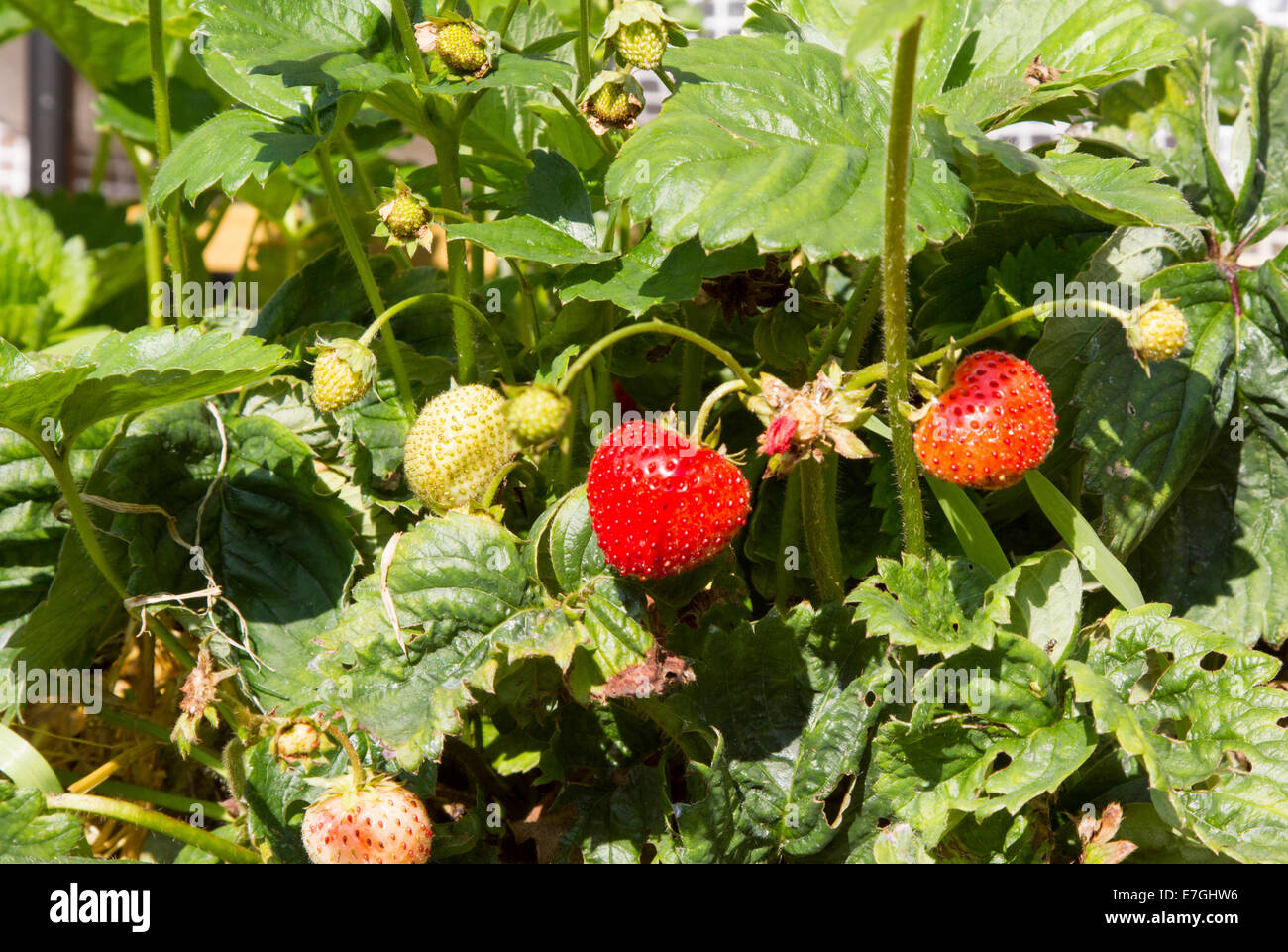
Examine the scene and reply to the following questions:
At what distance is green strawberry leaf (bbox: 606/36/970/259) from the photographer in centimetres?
70

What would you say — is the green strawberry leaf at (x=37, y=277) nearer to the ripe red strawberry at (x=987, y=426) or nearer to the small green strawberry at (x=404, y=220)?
the small green strawberry at (x=404, y=220)

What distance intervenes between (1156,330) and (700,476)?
300 millimetres

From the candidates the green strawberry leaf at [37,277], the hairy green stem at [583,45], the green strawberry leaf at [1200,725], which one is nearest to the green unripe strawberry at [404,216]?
the hairy green stem at [583,45]

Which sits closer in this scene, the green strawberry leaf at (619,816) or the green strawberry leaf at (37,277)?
the green strawberry leaf at (619,816)

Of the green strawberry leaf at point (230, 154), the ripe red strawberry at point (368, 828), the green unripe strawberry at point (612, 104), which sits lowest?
the ripe red strawberry at point (368, 828)

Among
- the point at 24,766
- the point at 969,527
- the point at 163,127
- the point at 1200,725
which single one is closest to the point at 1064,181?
the point at 969,527

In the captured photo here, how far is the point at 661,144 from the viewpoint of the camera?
737mm

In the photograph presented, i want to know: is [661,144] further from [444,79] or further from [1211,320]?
[1211,320]

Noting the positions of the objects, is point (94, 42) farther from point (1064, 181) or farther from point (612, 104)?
point (1064, 181)

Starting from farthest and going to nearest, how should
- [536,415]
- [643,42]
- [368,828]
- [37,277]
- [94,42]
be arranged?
1. [94,42]
2. [37,277]
3. [643,42]
4. [368,828]
5. [536,415]

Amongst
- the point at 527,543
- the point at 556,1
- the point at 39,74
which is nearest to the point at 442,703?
the point at 527,543

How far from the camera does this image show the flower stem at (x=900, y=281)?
2.00ft

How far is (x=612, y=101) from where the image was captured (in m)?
0.86
